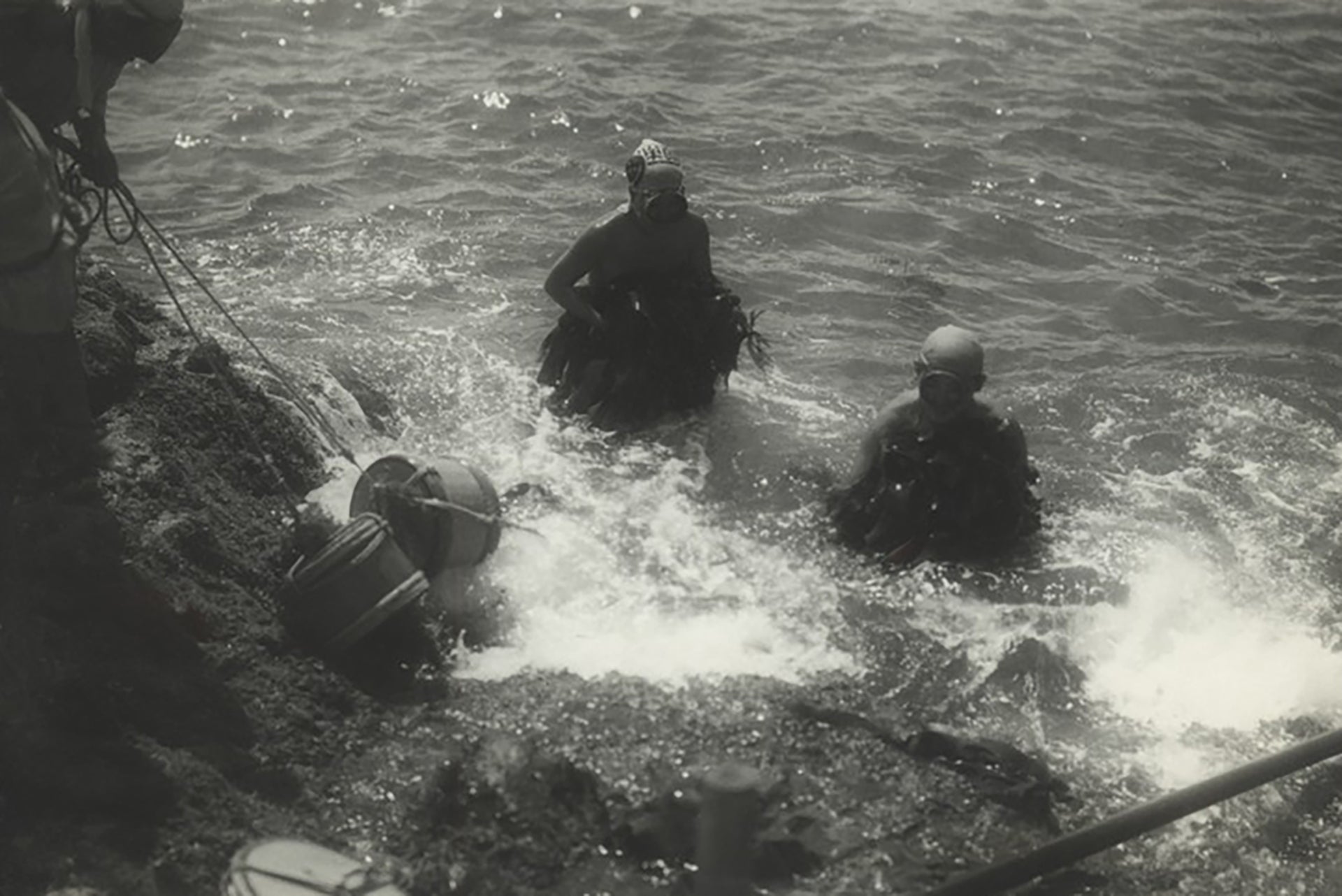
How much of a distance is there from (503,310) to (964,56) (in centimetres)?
772

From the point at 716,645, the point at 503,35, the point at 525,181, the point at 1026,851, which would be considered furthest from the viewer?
the point at 503,35

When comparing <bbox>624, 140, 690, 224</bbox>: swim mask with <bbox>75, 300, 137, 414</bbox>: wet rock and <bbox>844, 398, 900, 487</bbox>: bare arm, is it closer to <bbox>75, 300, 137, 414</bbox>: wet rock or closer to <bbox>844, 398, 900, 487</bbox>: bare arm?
<bbox>844, 398, 900, 487</bbox>: bare arm

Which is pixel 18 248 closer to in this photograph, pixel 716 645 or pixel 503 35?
pixel 716 645

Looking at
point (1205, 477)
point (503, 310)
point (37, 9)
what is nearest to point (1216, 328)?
point (1205, 477)

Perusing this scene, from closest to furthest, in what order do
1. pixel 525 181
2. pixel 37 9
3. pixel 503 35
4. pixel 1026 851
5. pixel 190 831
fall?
pixel 1026 851 → pixel 190 831 → pixel 37 9 → pixel 525 181 → pixel 503 35

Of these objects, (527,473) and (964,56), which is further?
(964,56)

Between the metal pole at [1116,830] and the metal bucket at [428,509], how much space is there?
285cm

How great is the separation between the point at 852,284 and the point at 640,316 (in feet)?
9.74

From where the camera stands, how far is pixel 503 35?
1554 cm

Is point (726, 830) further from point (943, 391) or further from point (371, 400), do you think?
point (371, 400)

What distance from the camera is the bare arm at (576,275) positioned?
8430 mm

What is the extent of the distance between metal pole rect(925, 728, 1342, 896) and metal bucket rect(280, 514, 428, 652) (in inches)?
99.1

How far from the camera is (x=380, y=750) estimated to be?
210 inches

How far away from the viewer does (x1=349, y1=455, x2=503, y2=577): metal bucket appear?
20.2ft
